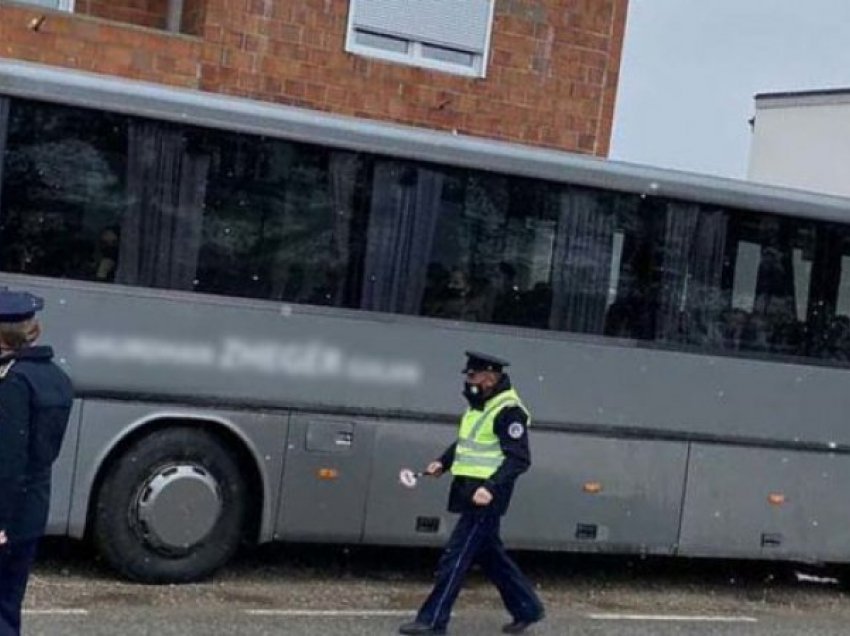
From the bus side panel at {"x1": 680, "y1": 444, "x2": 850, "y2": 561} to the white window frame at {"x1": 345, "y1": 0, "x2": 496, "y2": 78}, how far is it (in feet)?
23.9

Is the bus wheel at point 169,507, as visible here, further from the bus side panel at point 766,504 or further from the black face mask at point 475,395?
the bus side panel at point 766,504

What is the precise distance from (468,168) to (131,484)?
3.13m

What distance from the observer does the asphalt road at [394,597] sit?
9.02 metres

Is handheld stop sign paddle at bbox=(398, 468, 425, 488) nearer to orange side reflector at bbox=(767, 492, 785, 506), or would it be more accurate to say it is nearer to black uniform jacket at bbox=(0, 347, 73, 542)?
orange side reflector at bbox=(767, 492, 785, 506)

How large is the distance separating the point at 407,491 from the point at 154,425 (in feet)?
5.90

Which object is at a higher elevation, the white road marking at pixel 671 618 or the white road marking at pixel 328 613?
the white road marking at pixel 671 618

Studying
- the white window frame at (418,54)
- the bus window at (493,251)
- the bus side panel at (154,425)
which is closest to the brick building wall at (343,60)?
the white window frame at (418,54)

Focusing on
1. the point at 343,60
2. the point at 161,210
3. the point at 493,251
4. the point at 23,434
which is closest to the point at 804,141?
the point at 343,60

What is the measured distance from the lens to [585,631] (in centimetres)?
966

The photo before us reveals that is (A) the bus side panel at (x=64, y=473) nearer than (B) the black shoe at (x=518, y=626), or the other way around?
(B) the black shoe at (x=518, y=626)

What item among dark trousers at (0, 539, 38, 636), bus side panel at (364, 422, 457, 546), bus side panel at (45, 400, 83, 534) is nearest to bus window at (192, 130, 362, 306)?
bus side panel at (364, 422, 457, 546)

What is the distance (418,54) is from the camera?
17.2 metres

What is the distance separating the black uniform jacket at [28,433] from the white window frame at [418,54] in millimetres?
10895

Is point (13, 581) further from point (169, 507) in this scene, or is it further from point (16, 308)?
point (169, 507)
